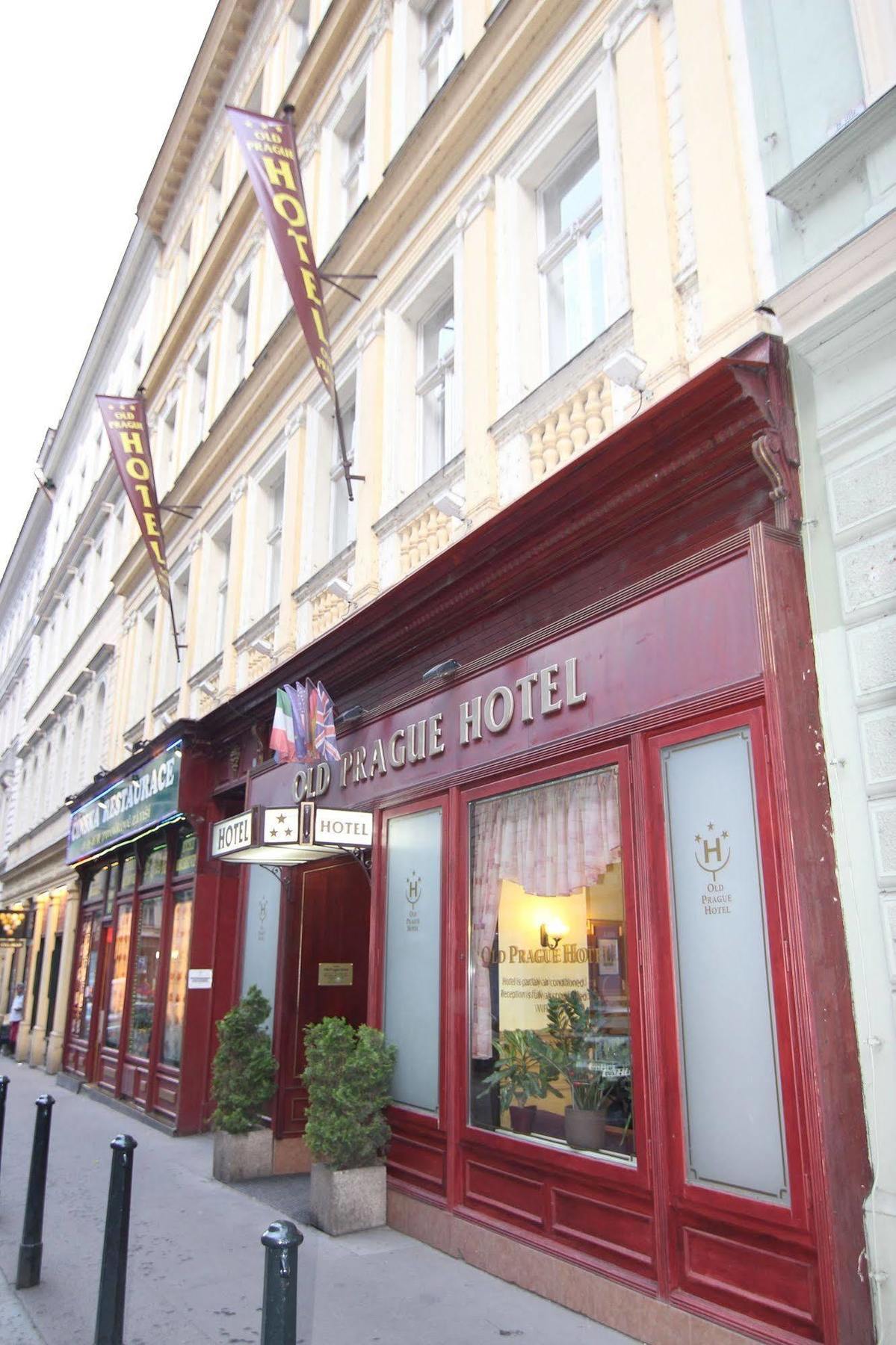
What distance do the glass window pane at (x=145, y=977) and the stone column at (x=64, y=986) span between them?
17.9ft

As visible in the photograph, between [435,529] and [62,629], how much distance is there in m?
23.2

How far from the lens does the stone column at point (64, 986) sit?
19812 mm

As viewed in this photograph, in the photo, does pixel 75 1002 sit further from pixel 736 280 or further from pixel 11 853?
pixel 736 280

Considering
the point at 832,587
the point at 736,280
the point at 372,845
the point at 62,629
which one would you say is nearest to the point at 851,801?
the point at 832,587

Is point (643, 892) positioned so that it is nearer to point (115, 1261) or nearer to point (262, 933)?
point (115, 1261)

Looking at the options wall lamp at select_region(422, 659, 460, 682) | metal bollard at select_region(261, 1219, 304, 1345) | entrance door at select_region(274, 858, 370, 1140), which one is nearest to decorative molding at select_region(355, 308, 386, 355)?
wall lamp at select_region(422, 659, 460, 682)

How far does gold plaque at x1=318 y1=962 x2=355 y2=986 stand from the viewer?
10.7 metres

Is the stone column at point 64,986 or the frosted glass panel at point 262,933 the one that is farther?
the stone column at point 64,986

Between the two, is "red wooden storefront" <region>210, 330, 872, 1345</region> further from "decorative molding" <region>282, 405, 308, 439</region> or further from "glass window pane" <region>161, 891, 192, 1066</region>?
Result: "glass window pane" <region>161, 891, 192, 1066</region>

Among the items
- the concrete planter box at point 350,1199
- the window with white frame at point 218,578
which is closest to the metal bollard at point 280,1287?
the concrete planter box at point 350,1199

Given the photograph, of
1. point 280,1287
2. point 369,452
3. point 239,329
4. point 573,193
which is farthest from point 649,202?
point 239,329

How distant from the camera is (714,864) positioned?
204 inches

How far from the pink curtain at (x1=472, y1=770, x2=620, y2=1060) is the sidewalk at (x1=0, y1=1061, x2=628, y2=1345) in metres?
1.49

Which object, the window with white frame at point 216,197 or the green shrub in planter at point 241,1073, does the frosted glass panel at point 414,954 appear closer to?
the green shrub in planter at point 241,1073
